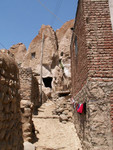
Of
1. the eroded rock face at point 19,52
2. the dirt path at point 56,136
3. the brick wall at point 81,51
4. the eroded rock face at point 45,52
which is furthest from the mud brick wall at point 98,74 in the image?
the eroded rock face at point 19,52

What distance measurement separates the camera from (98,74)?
4.16 meters

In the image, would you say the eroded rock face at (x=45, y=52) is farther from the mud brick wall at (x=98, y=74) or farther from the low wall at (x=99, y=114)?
the low wall at (x=99, y=114)

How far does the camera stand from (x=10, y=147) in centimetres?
220

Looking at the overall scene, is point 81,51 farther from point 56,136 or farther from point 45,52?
point 45,52

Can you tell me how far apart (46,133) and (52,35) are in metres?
22.6

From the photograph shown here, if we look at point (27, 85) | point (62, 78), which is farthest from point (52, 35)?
point (27, 85)

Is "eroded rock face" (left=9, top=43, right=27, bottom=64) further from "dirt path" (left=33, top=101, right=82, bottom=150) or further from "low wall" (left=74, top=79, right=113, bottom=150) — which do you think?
"low wall" (left=74, top=79, right=113, bottom=150)

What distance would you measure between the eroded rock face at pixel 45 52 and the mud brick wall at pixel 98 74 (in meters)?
19.4

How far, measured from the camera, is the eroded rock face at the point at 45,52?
953 inches

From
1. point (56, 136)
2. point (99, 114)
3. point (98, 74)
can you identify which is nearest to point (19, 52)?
point (56, 136)

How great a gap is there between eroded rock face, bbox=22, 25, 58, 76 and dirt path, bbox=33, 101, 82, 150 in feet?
53.1

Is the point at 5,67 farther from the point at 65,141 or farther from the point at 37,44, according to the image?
the point at 37,44

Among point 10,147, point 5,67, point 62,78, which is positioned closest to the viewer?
point 10,147

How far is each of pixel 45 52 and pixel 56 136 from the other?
64.9 ft
